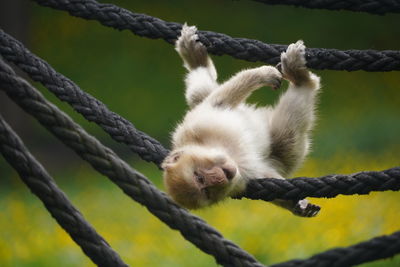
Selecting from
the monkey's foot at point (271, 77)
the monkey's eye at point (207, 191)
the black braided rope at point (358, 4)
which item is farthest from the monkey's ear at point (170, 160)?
the black braided rope at point (358, 4)

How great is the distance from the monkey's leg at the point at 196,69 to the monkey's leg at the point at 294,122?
0.32m

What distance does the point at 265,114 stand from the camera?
2742 mm

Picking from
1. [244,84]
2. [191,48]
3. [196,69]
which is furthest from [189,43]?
[244,84]

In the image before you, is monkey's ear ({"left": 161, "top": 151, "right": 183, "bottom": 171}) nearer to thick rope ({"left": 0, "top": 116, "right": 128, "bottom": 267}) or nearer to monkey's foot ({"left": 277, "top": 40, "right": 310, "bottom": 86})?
monkey's foot ({"left": 277, "top": 40, "right": 310, "bottom": 86})

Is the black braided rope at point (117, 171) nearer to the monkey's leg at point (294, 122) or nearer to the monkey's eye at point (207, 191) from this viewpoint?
the monkey's eye at point (207, 191)

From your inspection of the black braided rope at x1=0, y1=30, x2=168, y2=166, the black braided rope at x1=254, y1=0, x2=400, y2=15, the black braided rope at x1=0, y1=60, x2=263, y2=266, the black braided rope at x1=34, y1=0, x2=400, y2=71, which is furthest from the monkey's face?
the black braided rope at x1=0, y1=60, x2=263, y2=266

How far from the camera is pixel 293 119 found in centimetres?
256

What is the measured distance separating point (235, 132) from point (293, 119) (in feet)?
0.77

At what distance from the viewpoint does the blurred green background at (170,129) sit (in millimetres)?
4656

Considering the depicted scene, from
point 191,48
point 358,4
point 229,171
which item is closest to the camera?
point 358,4

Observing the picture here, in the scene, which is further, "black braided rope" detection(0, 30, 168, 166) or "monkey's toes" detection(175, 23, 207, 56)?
"monkey's toes" detection(175, 23, 207, 56)

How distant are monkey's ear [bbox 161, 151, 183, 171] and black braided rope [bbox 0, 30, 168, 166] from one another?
0.18 feet

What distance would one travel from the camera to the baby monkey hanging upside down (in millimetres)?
2291

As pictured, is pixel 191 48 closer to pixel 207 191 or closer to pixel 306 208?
pixel 207 191
